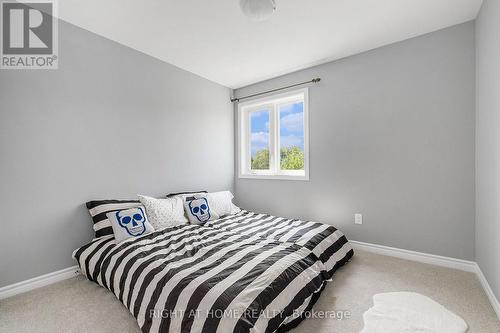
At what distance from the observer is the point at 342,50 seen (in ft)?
9.20

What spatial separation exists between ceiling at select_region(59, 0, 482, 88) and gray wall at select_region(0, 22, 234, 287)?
1.06 ft

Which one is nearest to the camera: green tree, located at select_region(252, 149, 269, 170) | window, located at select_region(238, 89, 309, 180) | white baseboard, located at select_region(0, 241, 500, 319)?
white baseboard, located at select_region(0, 241, 500, 319)

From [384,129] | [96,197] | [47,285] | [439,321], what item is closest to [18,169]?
[96,197]

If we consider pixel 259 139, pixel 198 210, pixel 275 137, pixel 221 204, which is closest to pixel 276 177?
pixel 275 137

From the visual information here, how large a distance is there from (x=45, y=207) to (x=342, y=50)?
3.54 m

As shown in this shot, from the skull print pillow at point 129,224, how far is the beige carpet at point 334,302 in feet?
1.57

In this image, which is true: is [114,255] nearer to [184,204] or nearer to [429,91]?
[184,204]

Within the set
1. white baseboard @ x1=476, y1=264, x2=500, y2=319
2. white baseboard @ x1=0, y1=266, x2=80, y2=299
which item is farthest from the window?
white baseboard @ x1=0, y1=266, x2=80, y2=299

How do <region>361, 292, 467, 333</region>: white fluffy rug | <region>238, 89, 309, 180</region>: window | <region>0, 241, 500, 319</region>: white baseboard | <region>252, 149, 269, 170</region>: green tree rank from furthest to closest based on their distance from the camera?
<region>252, 149, 269, 170</region>: green tree < <region>238, 89, 309, 180</region>: window < <region>0, 241, 500, 319</region>: white baseboard < <region>361, 292, 467, 333</region>: white fluffy rug

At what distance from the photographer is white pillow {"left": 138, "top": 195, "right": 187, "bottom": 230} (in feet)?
8.05

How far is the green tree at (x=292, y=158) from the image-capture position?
3.48 m

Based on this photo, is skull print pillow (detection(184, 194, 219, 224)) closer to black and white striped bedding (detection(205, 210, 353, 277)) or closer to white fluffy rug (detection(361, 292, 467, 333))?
black and white striped bedding (detection(205, 210, 353, 277))

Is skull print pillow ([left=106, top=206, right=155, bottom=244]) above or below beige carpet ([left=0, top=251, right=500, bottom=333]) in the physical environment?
above

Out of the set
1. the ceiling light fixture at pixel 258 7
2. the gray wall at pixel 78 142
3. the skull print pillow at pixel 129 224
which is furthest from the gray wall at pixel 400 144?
the skull print pillow at pixel 129 224
